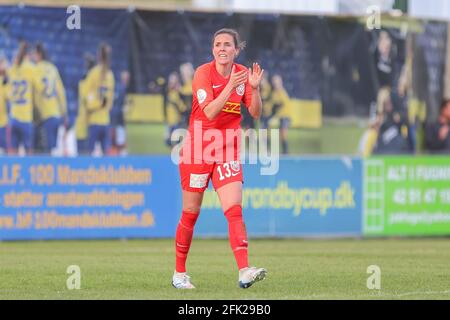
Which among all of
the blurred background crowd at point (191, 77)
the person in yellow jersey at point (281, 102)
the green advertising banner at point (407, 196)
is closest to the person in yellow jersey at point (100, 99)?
the blurred background crowd at point (191, 77)

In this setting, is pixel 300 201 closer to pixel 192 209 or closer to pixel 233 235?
pixel 192 209

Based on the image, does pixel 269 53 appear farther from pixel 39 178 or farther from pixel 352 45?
pixel 39 178

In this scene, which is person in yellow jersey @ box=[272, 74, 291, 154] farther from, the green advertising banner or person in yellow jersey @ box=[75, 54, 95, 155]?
person in yellow jersey @ box=[75, 54, 95, 155]

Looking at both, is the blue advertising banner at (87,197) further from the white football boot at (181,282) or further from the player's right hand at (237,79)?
the player's right hand at (237,79)

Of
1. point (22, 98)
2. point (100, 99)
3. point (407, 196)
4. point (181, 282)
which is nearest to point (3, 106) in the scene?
point (22, 98)

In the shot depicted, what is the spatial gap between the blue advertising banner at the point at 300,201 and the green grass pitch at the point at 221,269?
2.70ft

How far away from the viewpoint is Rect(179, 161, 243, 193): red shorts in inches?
456

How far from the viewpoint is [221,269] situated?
47.2 ft

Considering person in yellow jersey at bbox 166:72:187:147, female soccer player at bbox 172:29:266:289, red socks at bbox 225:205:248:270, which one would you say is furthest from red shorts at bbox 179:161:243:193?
person in yellow jersey at bbox 166:72:187:147

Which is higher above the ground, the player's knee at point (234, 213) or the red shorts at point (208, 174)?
the red shorts at point (208, 174)

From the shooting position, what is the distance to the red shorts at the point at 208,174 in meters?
11.6

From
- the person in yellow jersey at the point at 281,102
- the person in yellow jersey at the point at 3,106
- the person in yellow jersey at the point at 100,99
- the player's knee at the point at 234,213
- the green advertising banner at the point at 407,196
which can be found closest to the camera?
the player's knee at the point at 234,213

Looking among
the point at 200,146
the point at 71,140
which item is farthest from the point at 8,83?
the point at 200,146

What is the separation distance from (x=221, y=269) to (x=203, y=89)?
11.6 ft
